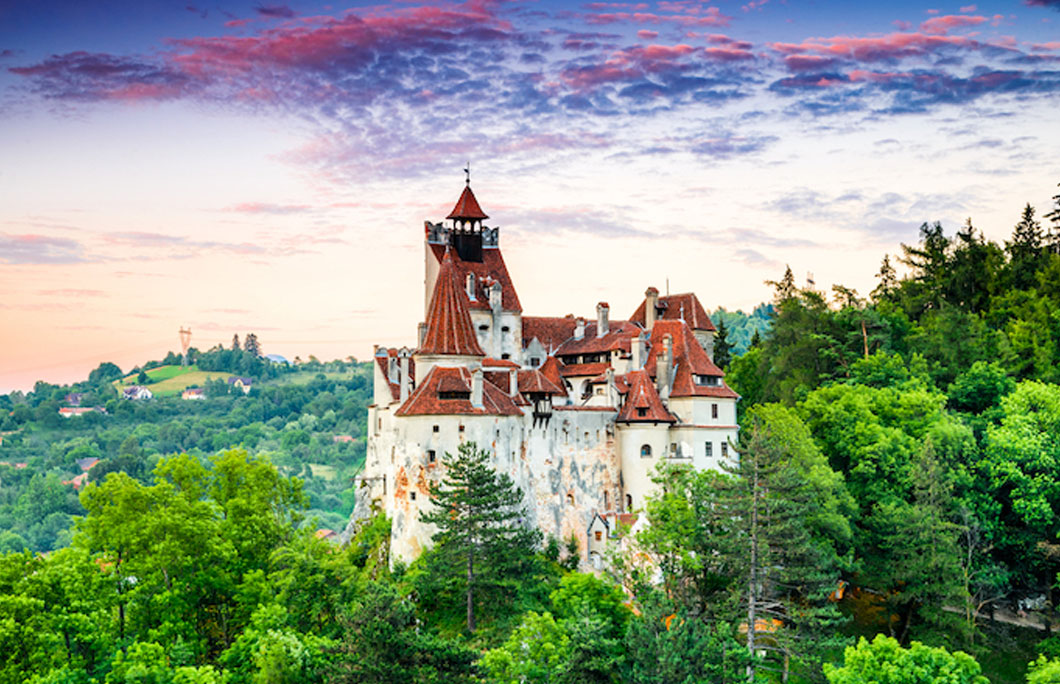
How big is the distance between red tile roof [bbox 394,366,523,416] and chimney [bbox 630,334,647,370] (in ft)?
30.6

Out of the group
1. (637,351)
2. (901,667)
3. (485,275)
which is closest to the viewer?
(901,667)

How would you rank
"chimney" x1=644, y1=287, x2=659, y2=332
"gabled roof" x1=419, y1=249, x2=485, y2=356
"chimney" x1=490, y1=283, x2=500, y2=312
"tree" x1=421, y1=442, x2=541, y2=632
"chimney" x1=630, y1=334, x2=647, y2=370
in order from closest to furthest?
"tree" x1=421, y1=442, x2=541, y2=632, "gabled roof" x1=419, y1=249, x2=485, y2=356, "chimney" x1=630, y1=334, x2=647, y2=370, "chimney" x1=490, y1=283, x2=500, y2=312, "chimney" x1=644, y1=287, x2=659, y2=332

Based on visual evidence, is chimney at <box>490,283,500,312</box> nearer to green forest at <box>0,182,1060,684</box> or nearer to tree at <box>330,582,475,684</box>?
green forest at <box>0,182,1060,684</box>

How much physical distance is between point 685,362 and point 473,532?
59.8ft

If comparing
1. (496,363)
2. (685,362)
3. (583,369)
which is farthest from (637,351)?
(496,363)

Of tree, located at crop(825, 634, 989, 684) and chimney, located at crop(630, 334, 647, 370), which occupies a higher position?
chimney, located at crop(630, 334, 647, 370)

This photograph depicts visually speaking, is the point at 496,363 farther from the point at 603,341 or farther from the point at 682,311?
the point at 682,311

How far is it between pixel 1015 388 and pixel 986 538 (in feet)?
40.6

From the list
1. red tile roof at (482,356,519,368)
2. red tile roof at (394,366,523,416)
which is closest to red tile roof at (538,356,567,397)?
red tile roof at (482,356,519,368)

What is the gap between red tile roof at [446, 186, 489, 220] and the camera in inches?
2650

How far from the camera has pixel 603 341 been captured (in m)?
64.8

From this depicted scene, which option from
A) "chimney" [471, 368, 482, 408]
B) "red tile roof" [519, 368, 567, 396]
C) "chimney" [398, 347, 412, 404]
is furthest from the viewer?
"red tile roof" [519, 368, 567, 396]

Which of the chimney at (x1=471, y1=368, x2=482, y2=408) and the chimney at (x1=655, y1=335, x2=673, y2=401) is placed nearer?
the chimney at (x1=471, y1=368, x2=482, y2=408)

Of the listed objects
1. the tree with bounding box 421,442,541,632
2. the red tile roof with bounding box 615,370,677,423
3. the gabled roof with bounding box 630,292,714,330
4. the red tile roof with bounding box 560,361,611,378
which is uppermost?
the gabled roof with bounding box 630,292,714,330
